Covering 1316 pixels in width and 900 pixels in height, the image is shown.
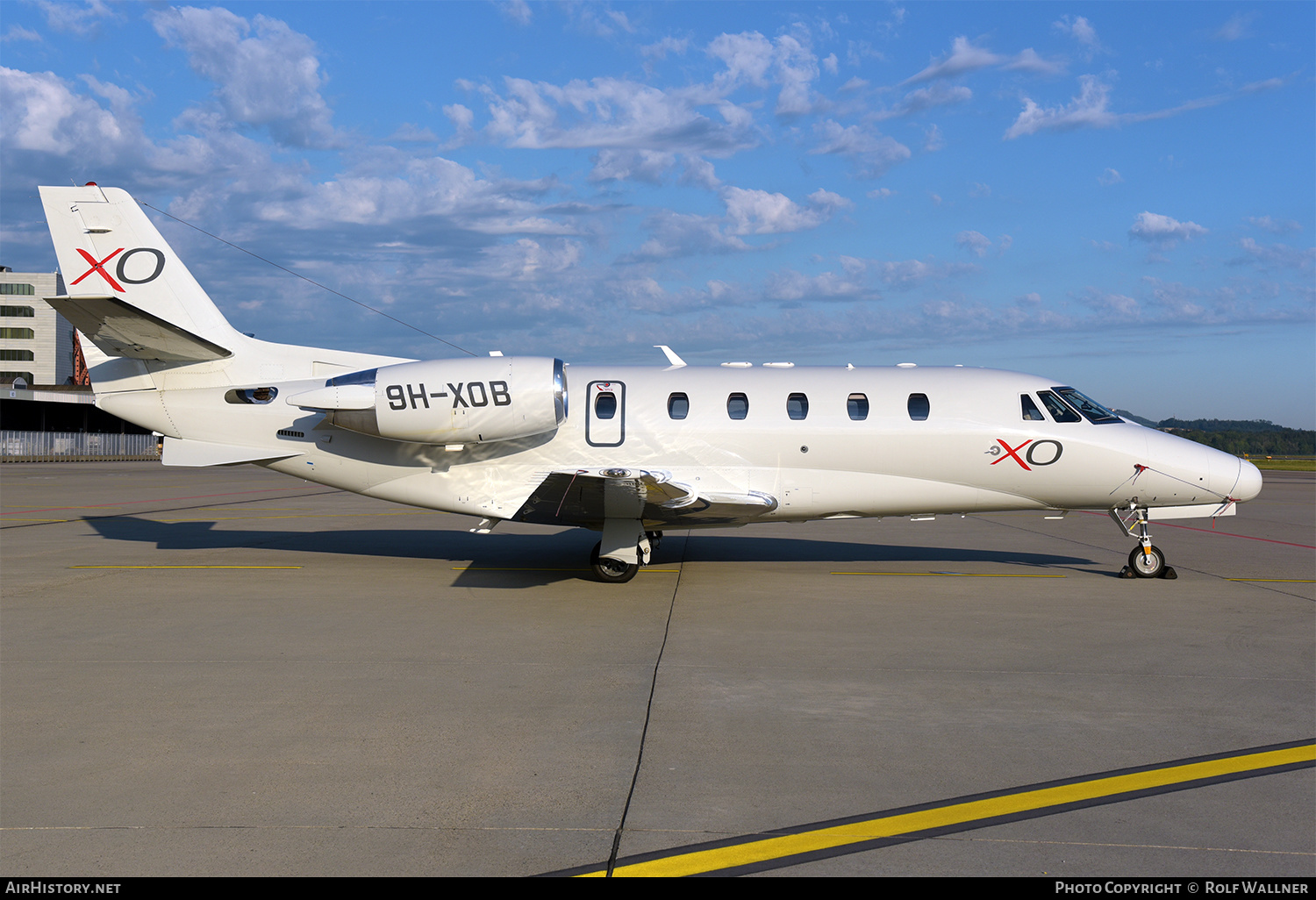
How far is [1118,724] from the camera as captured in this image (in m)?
5.97

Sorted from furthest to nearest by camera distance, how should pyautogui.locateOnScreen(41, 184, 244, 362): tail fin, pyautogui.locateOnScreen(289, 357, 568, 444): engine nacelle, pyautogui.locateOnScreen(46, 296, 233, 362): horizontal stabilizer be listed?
1. pyautogui.locateOnScreen(41, 184, 244, 362): tail fin
2. pyautogui.locateOnScreen(289, 357, 568, 444): engine nacelle
3. pyautogui.locateOnScreen(46, 296, 233, 362): horizontal stabilizer

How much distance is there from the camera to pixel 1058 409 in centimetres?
1237

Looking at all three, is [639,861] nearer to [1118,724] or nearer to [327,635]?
[1118,724]

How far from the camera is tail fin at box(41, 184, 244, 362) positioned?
1216 centimetres

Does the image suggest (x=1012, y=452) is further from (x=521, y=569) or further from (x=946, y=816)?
(x=946, y=816)

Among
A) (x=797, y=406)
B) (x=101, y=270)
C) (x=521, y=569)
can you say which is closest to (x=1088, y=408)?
(x=797, y=406)

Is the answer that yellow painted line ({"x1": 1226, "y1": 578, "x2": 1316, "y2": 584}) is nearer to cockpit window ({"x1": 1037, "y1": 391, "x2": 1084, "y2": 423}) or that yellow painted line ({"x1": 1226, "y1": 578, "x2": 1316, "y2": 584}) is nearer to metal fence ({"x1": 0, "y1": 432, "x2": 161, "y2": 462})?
cockpit window ({"x1": 1037, "y1": 391, "x2": 1084, "y2": 423})

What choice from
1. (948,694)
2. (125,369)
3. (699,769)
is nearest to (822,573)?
(948,694)

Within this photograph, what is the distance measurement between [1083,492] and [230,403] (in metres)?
11.9

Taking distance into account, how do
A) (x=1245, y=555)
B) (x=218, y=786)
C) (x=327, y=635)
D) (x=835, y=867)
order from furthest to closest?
(x=1245, y=555) → (x=327, y=635) → (x=218, y=786) → (x=835, y=867)

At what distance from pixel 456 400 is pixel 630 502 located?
8.43ft

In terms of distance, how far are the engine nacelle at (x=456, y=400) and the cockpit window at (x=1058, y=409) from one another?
671 centimetres

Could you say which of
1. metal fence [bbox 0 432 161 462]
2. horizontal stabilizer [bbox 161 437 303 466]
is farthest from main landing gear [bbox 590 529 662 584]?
metal fence [bbox 0 432 161 462]

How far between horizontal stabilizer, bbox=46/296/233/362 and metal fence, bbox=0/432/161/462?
4826cm
